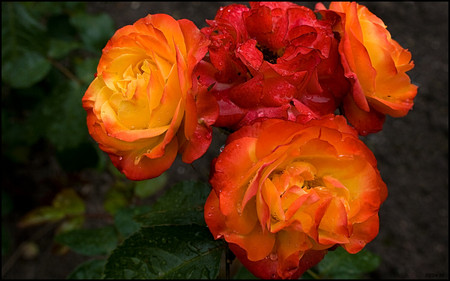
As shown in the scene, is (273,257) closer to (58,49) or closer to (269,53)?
(269,53)

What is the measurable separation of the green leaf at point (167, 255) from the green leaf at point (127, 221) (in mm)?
378

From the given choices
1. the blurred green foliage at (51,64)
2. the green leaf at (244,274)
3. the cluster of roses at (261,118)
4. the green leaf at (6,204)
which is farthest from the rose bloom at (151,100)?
the green leaf at (6,204)

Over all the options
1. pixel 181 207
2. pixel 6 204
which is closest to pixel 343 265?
pixel 181 207

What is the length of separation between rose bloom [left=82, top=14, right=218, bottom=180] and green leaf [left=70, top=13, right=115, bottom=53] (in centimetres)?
83

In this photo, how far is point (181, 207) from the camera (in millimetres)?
777

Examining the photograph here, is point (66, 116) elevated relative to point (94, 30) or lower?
lower

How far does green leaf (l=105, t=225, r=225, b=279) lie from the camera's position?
660 mm

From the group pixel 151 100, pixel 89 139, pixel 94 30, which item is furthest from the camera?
pixel 89 139

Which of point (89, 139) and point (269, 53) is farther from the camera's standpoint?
point (89, 139)

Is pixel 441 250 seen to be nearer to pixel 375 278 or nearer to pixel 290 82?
pixel 375 278

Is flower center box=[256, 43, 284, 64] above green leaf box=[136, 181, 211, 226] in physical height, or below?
above

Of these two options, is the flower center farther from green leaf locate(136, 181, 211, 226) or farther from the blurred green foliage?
the blurred green foliage

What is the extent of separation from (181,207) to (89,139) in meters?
0.90

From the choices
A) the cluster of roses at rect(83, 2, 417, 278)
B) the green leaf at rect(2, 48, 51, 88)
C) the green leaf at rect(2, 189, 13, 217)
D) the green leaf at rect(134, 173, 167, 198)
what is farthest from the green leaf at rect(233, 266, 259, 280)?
the green leaf at rect(2, 189, 13, 217)
